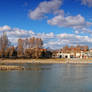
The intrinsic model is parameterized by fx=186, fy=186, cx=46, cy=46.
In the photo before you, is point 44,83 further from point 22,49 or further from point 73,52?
point 73,52

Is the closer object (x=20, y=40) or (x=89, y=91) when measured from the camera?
(x=89, y=91)

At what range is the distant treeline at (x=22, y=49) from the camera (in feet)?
271

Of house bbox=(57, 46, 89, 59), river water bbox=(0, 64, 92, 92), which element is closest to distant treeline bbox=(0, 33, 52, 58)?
house bbox=(57, 46, 89, 59)

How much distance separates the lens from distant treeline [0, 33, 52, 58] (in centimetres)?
8256

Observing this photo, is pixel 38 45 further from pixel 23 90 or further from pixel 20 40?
pixel 23 90

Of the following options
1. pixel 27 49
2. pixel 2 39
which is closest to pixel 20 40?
pixel 27 49

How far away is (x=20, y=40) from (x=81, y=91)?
7551cm

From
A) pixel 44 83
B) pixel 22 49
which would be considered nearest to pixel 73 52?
pixel 22 49

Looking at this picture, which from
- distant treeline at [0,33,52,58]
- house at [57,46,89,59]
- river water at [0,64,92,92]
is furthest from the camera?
house at [57,46,89,59]

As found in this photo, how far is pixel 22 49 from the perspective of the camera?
8975 centimetres

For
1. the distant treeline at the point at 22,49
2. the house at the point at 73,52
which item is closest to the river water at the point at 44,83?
the distant treeline at the point at 22,49

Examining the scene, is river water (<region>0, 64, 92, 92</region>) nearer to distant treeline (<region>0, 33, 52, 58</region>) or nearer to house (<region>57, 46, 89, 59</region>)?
distant treeline (<region>0, 33, 52, 58</region>)

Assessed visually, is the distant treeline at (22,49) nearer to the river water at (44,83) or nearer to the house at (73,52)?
the house at (73,52)

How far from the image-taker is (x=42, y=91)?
18641 millimetres
